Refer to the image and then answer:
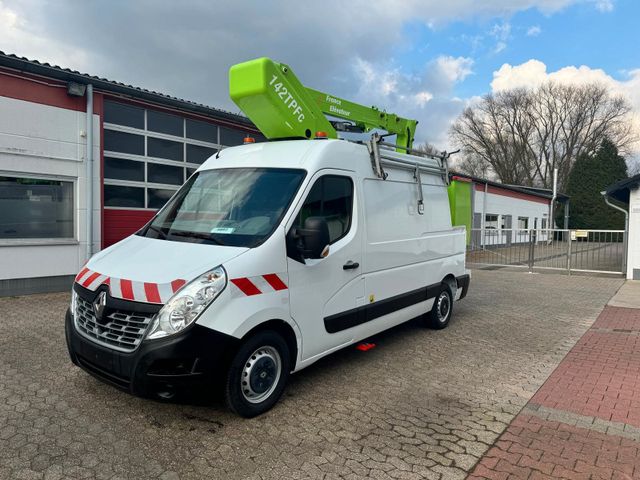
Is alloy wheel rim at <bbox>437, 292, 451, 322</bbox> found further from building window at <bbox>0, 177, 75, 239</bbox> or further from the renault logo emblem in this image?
building window at <bbox>0, 177, 75, 239</bbox>

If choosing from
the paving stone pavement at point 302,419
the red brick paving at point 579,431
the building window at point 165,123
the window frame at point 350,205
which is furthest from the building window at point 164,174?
the red brick paving at point 579,431

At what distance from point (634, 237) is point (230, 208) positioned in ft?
42.6

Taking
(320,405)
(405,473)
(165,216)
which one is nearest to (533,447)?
(405,473)

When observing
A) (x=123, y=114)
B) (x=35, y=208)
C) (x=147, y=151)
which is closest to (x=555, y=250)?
(x=147, y=151)

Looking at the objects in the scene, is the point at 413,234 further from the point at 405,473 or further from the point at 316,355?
the point at 405,473

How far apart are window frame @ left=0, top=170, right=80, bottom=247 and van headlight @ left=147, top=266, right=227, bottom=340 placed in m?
7.00

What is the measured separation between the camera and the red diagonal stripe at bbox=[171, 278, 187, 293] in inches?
127

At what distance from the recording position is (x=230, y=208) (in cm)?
414

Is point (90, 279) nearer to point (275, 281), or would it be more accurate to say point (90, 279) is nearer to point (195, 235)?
point (195, 235)

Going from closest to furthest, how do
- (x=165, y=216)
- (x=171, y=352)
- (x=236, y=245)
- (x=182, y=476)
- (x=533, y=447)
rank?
1. (x=182, y=476)
2. (x=171, y=352)
3. (x=533, y=447)
4. (x=236, y=245)
5. (x=165, y=216)

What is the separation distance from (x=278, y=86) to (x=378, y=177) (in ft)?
4.89

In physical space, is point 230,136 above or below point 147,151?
above

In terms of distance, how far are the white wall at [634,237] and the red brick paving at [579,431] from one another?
836cm

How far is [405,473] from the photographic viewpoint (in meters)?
3.01
